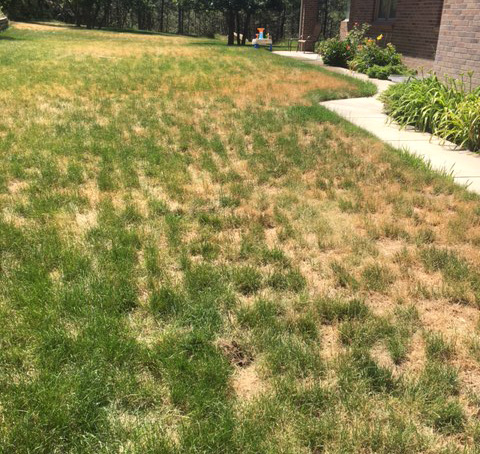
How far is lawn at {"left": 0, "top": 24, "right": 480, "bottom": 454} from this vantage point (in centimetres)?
223

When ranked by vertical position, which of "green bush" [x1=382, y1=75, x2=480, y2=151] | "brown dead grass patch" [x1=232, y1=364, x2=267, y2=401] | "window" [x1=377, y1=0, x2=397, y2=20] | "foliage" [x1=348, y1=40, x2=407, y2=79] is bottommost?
"brown dead grass patch" [x1=232, y1=364, x2=267, y2=401]

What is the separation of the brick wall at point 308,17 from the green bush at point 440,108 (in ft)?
52.7

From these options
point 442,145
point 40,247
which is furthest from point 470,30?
point 40,247

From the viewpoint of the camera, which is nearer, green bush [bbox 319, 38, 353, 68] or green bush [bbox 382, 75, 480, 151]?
green bush [bbox 382, 75, 480, 151]

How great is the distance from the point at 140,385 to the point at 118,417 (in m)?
0.20

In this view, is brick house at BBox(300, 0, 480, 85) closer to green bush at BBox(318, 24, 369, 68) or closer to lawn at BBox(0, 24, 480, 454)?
green bush at BBox(318, 24, 369, 68)

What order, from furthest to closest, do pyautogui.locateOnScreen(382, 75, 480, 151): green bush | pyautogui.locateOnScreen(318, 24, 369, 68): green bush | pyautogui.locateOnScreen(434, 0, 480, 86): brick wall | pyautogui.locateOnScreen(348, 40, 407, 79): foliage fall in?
pyautogui.locateOnScreen(318, 24, 369, 68): green bush, pyautogui.locateOnScreen(348, 40, 407, 79): foliage, pyautogui.locateOnScreen(434, 0, 480, 86): brick wall, pyautogui.locateOnScreen(382, 75, 480, 151): green bush

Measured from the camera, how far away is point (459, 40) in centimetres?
834

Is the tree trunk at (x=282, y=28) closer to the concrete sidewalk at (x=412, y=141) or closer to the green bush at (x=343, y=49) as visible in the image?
the green bush at (x=343, y=49)

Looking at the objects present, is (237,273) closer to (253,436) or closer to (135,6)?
(253,436)

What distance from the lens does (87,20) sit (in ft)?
113

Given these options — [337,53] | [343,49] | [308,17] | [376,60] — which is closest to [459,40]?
[376,60]

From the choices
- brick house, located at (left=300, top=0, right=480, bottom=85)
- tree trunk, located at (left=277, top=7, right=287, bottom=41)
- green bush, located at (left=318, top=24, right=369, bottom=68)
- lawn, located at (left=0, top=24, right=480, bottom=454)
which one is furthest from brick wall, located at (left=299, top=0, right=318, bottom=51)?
lawn, located at (left=0, top=24, right=480, bottom=454)

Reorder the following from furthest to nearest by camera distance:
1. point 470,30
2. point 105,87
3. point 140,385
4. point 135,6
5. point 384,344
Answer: point 135,6 → point 105,87 → point 470,30 → point 384,344 → point 140,385
